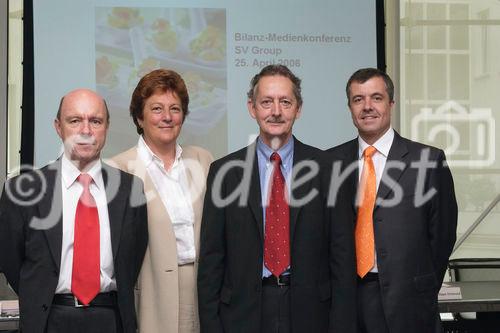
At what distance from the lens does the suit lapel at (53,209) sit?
249 centimetres

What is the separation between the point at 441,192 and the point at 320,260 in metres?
0.62

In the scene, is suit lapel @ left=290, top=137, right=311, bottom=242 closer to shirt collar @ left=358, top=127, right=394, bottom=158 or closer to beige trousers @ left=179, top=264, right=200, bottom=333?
shirt collar @ left=358, top=127, right=394, bottom=158

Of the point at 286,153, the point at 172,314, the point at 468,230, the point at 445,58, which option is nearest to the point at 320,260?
the point at 286,153

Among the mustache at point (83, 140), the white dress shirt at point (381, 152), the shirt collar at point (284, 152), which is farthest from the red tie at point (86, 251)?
the white dress shirt at point (381, 152)

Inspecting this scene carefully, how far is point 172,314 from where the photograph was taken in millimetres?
2762

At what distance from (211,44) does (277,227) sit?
305 centimetres

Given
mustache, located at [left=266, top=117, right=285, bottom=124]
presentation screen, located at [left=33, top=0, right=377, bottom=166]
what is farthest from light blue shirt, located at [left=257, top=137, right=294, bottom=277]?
presentation screen, located at [left=33, top=0, right=377, bottom=166]

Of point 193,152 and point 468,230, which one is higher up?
point 193,152

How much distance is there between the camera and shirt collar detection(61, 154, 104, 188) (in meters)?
2.62

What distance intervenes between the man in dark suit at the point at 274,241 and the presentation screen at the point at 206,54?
273 cm

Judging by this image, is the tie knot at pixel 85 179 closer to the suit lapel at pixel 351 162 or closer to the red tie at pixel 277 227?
the red tie at pixel 277 227

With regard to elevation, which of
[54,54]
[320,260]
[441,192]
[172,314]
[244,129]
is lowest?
[172,314]

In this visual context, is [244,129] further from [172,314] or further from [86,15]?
[172,314]

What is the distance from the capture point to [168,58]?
5.45 meters
